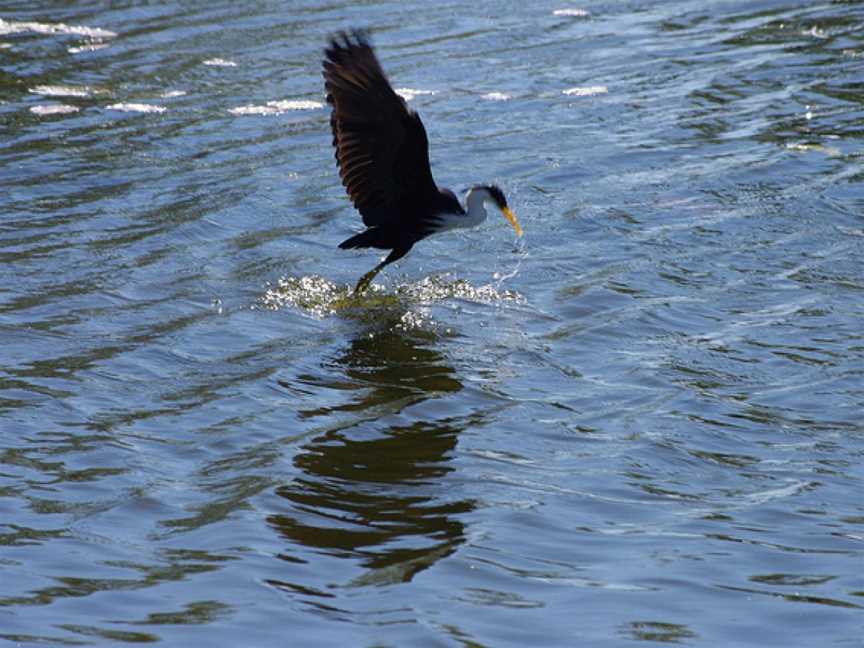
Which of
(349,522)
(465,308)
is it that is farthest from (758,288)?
(349,522)

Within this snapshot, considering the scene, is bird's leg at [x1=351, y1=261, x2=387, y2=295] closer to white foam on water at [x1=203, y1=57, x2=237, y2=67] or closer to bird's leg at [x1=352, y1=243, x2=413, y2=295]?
bird's leg at [x1=352, y1=243, x2=413, y2=295]

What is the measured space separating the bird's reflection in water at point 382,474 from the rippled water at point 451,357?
0.02 meters

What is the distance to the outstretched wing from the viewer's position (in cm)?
859

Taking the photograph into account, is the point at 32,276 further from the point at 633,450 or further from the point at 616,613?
the point at 616,613

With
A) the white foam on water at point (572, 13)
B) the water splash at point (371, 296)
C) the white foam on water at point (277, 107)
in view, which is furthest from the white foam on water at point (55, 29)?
the water splash at point (371, 296)

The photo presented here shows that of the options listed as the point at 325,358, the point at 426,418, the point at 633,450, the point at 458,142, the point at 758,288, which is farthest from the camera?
the point at 458,142

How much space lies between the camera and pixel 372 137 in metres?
8.93

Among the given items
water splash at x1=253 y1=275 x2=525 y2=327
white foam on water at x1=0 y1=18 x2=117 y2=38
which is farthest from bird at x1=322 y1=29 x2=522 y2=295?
white foam on water at x1=0 y1=18 x2=117 y2=38

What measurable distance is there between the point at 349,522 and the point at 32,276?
4.12 meters

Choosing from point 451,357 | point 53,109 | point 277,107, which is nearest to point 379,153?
point 451,357

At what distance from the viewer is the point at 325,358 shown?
27.8 feet

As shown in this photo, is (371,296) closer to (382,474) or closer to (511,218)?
(511,218)

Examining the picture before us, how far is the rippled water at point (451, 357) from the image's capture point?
17.8 feet

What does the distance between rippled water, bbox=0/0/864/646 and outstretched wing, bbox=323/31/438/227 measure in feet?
2.23
